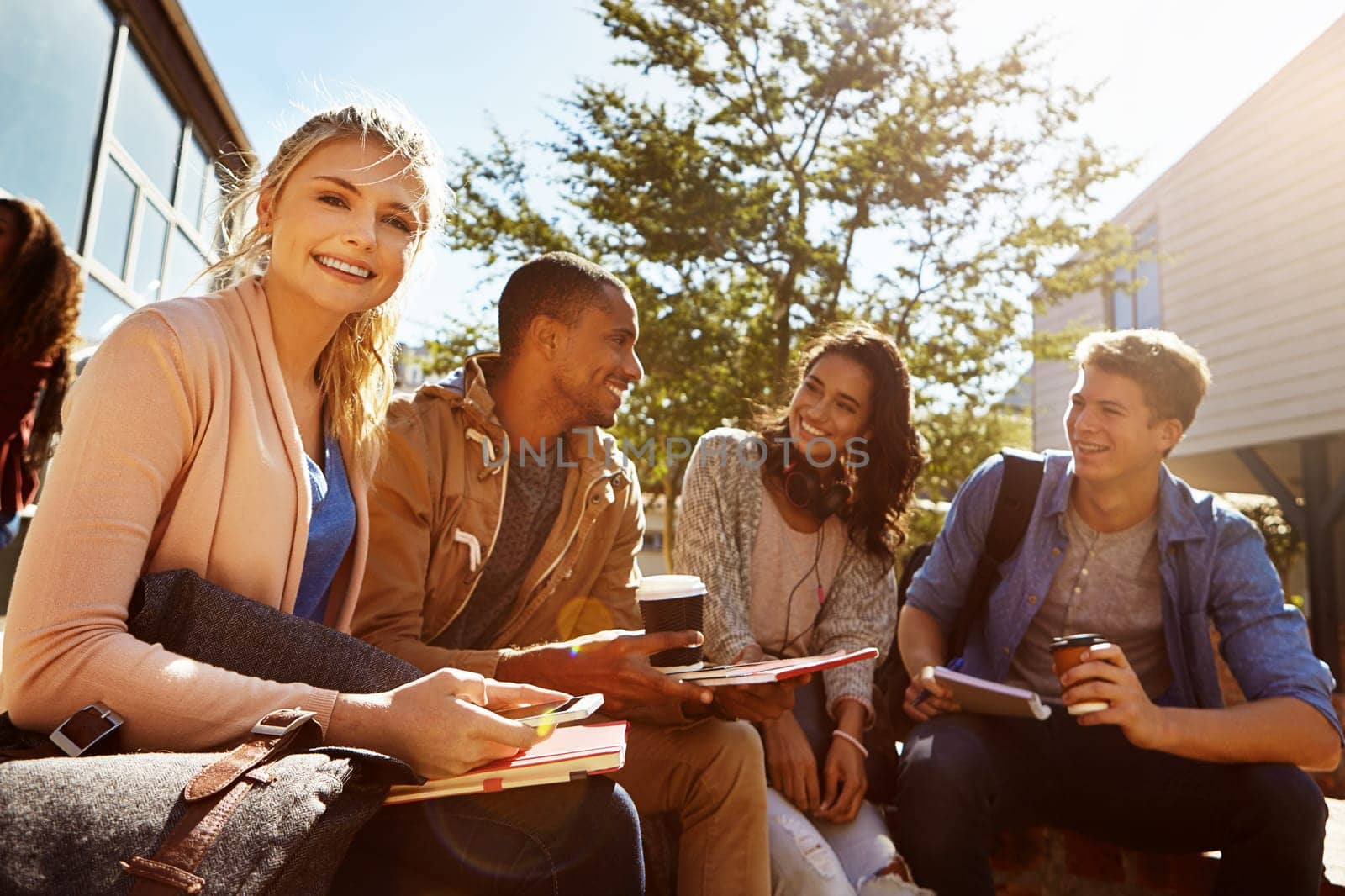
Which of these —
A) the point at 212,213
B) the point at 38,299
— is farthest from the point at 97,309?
the point at 212,213

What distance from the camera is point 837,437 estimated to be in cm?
386

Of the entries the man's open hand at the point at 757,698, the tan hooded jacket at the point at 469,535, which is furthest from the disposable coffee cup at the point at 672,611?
the tan hooded jacket at the point at 469,535

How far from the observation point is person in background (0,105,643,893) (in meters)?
1.46

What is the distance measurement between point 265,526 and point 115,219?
9.12 meters

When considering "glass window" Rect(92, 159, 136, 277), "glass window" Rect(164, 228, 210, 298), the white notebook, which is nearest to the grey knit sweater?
the white notebook

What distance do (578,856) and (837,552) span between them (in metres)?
2.34

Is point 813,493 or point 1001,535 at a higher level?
point 813,493

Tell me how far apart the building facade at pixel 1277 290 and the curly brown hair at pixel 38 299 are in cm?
1202

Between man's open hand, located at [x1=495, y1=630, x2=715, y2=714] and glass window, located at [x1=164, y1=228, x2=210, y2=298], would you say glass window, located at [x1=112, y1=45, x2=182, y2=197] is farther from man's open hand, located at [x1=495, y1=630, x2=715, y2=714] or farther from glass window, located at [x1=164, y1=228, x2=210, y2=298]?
man's open hand, located at [x1=495, y1=630, x2=715, y2=714]

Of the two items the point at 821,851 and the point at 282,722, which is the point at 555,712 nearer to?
the point at 282,722

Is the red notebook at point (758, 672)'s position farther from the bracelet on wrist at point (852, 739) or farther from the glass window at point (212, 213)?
the glass window at point (212, 213)

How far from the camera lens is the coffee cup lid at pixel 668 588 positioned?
236 cm

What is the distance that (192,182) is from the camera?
12242 mm

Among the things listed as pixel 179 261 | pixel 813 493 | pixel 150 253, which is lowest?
pixel 813 493
